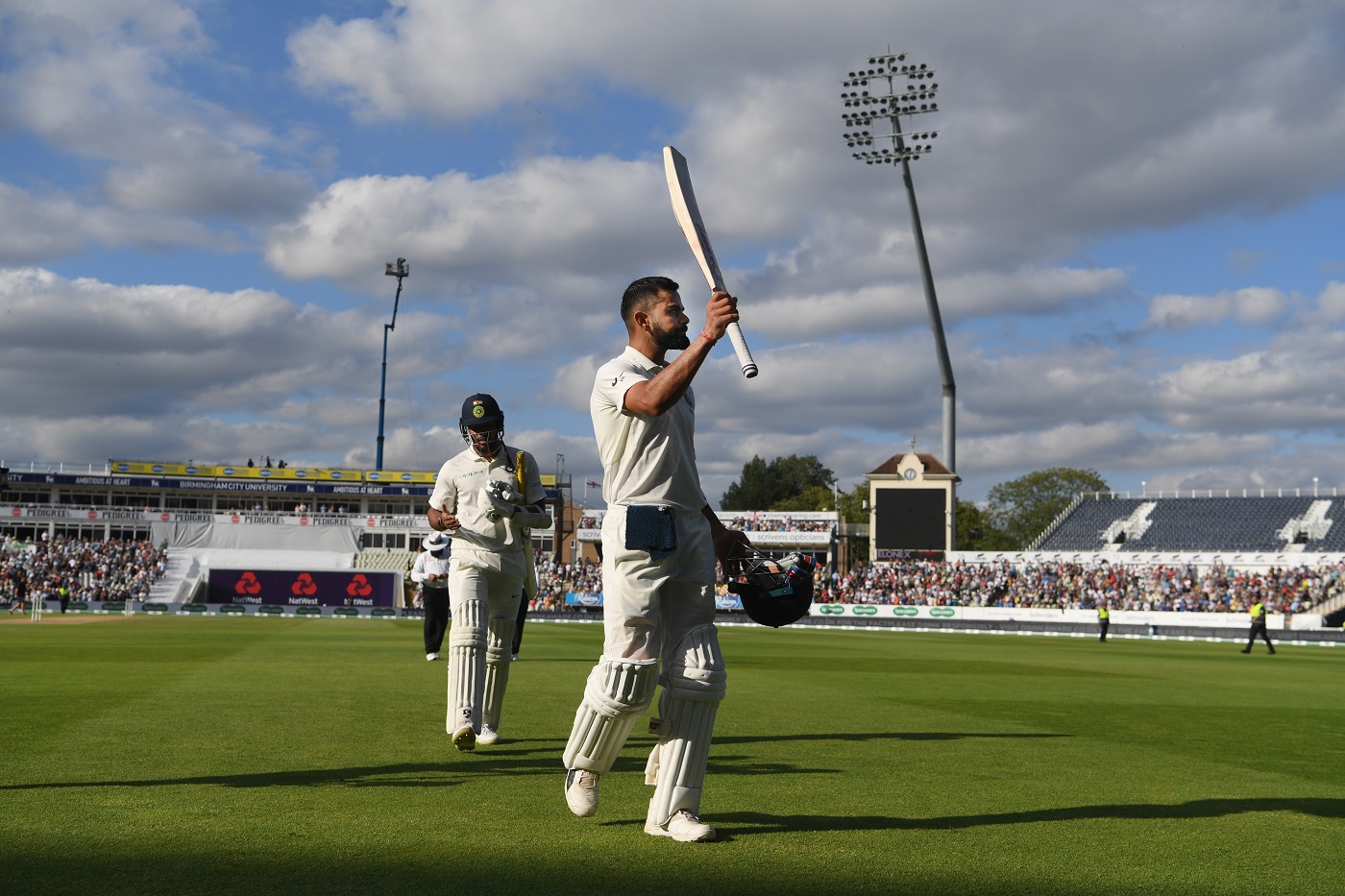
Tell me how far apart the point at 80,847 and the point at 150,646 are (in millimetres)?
18275

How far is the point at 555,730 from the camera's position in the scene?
8.85m

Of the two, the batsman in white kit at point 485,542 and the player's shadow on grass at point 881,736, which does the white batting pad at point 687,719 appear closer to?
the batsman in white kit at point 485,542

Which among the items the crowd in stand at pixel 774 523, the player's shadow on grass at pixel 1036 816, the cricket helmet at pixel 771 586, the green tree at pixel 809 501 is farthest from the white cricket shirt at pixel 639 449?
the green tree at pixel 809 501

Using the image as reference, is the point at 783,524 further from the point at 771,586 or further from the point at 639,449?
the point at 639,449

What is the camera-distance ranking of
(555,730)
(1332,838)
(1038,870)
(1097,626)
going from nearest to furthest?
(1038,870), (1332,838), (555,730), (1097,626)

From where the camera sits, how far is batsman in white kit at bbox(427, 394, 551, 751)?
310 inches

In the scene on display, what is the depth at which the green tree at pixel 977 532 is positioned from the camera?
4099 inches

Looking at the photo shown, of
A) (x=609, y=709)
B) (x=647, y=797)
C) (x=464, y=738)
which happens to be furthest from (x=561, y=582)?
(x=609, y=709)

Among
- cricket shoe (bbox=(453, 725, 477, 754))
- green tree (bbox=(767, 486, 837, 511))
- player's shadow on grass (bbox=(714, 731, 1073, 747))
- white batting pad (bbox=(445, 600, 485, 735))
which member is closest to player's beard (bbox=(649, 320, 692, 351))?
white batting pad (bbox=(445, 600, 485, 735))

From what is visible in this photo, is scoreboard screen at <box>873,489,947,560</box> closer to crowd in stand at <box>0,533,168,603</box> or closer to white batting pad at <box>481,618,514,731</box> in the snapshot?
crowd in stand at <box>0,533,168,603</box>

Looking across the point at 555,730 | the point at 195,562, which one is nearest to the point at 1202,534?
the point at 195,562

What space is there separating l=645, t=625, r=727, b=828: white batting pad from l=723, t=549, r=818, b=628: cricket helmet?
50 cm

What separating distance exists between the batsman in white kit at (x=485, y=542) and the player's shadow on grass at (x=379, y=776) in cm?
73

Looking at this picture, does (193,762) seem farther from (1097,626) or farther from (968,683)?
(1097,626)
